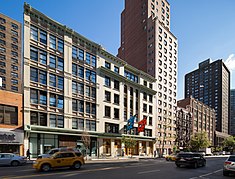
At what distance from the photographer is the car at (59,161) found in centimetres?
1692

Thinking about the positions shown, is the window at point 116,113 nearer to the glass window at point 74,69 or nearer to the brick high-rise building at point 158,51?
the glass window at point 74,69

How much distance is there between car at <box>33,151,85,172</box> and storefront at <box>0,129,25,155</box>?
13.3m

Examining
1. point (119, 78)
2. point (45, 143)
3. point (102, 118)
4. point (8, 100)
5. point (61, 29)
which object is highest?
point (61, 29)

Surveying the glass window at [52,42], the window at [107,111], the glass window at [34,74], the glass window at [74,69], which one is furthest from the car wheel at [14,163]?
the window at [107,111]

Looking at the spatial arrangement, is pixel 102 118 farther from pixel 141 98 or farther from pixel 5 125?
pixel 5 125

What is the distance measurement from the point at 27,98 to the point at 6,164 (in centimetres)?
1142

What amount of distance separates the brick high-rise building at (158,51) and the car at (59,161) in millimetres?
47977

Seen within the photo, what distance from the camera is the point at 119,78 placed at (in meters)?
49.6

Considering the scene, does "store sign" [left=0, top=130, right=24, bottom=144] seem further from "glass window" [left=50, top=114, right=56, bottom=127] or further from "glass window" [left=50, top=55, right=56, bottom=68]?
"glass window" [left=50, top=55, right=56, bottom=68]

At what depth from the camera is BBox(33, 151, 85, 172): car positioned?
16922 millimetres

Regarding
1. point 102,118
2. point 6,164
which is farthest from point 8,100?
point 102,118

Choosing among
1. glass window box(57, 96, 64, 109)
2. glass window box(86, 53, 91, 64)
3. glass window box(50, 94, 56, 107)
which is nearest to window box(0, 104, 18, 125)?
glass window box(50, 94, 56, 107)

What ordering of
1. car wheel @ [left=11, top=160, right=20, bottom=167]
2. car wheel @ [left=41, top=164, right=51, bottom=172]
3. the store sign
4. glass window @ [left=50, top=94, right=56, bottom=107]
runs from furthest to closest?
1. glass window @ [left=50, top=94, right=56, bottom=107]
2. the store sign
3. car wheel @ [left=11, top=160, right=20, bottom=167]
4. car wheel @ [left=41, top=164, right=51, bottom=172]

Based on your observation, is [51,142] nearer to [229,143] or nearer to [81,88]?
[81,88]
